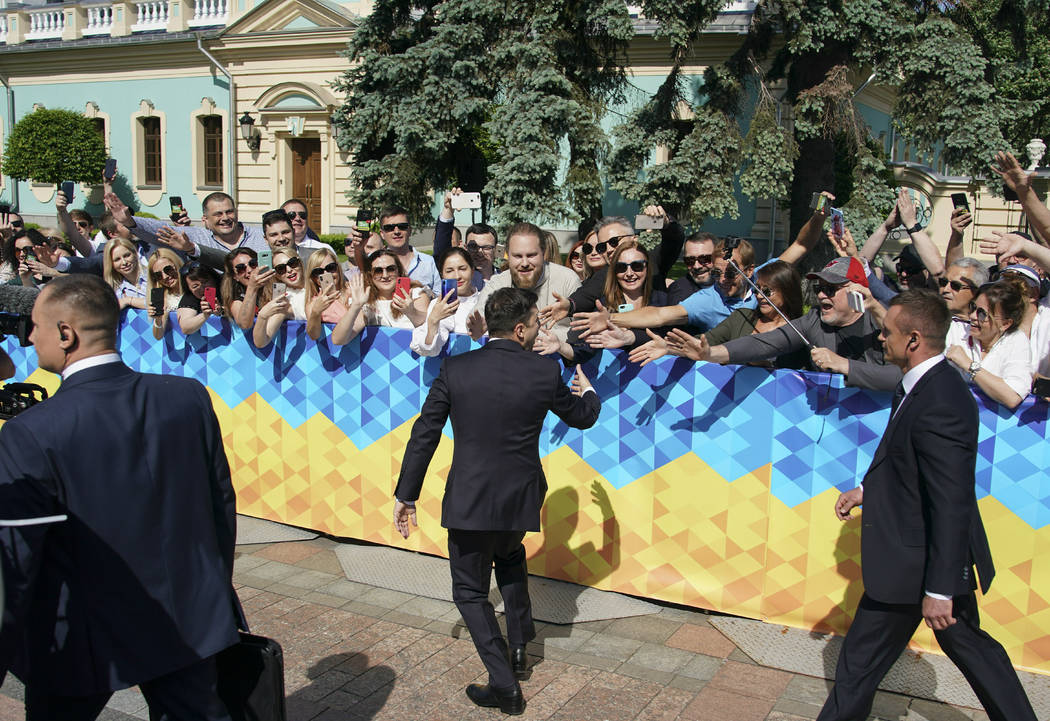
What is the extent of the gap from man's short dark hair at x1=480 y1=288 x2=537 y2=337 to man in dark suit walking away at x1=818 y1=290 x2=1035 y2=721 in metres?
1.53

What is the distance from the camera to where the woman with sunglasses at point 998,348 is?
4262 mm

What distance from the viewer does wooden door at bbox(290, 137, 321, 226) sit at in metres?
31.2

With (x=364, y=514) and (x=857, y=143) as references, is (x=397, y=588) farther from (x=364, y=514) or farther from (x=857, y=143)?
(x=857, y=143)

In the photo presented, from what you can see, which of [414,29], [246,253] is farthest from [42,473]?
[414,29]

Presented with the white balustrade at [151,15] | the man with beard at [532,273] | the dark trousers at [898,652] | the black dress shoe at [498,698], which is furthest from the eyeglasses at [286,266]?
the white balustrade at [151,15]

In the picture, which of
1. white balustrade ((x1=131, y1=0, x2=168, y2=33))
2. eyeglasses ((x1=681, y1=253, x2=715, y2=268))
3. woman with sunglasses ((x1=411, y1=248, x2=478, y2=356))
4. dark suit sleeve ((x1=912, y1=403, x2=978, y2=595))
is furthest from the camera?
white balustrade ((x1=131, y1=0, x2=168, y2=33))

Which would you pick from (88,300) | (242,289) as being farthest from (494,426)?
(242,289)

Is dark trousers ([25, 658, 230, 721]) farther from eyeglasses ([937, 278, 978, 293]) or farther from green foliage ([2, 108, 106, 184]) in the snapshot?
green foliage ([2, 108, 106, 184])

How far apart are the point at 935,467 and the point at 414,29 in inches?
696

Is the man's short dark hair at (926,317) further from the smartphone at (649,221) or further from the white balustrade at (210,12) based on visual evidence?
the white balustrade at (210,12)

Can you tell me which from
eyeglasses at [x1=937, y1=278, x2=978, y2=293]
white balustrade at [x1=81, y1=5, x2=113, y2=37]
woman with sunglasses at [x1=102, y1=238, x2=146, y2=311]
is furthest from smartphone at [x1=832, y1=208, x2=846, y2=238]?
white balustrade at [x1=81, y1=5, x2=113, y2=37]

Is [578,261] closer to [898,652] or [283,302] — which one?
[283,302]

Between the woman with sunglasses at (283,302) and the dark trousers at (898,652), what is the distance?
4.16m

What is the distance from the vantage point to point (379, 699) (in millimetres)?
4309
